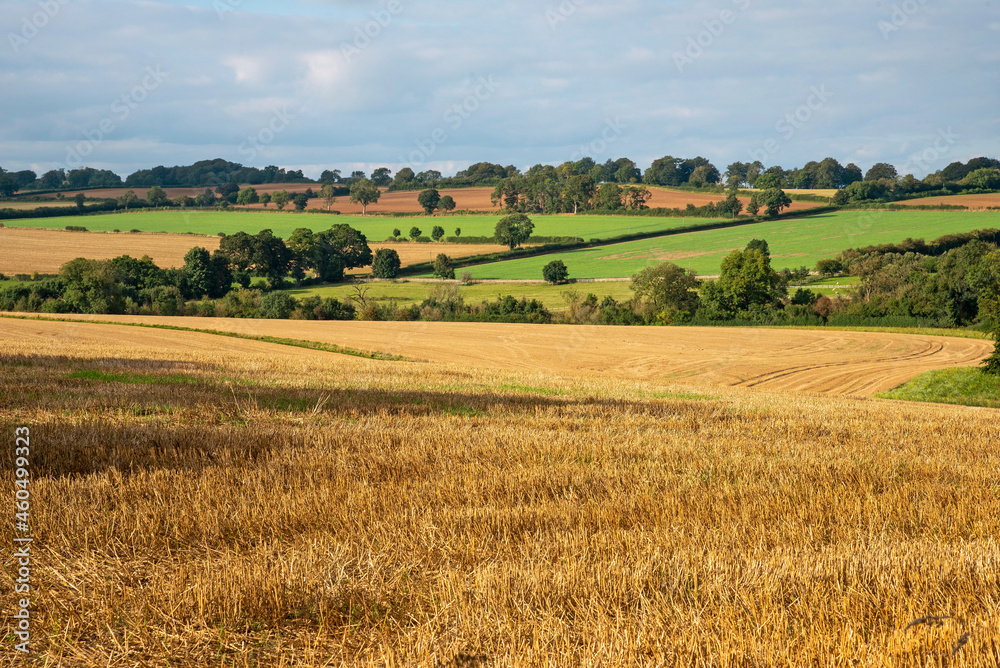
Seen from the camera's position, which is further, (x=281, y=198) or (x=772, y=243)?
(x=281, y=198)

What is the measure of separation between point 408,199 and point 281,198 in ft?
86.0

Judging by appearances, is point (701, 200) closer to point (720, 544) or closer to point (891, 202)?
point (891, 202)

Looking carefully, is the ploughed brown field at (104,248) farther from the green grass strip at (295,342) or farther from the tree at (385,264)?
the green grass strip at (295,342)

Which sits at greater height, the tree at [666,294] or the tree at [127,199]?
the tree at [127,199]

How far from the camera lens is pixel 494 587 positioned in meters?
4.23

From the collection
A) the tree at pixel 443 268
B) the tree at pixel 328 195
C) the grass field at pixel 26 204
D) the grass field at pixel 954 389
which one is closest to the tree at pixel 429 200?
the tree at pixel 328 195

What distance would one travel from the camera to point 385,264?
317ft

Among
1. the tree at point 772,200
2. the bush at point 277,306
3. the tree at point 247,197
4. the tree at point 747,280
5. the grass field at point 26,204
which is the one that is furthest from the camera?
the tree at point 247,197

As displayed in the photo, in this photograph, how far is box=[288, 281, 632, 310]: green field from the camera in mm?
80688

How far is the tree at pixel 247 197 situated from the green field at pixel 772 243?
225ft

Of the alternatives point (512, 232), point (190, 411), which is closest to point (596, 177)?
point (512, 232)

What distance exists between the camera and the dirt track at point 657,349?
137 ft

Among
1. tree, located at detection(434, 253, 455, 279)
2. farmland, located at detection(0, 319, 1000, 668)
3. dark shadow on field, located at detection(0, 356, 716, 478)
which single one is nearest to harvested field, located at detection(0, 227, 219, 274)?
tree, located at detection(434, 253, 455, 279)

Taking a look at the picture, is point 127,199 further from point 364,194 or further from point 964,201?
point 964,201
